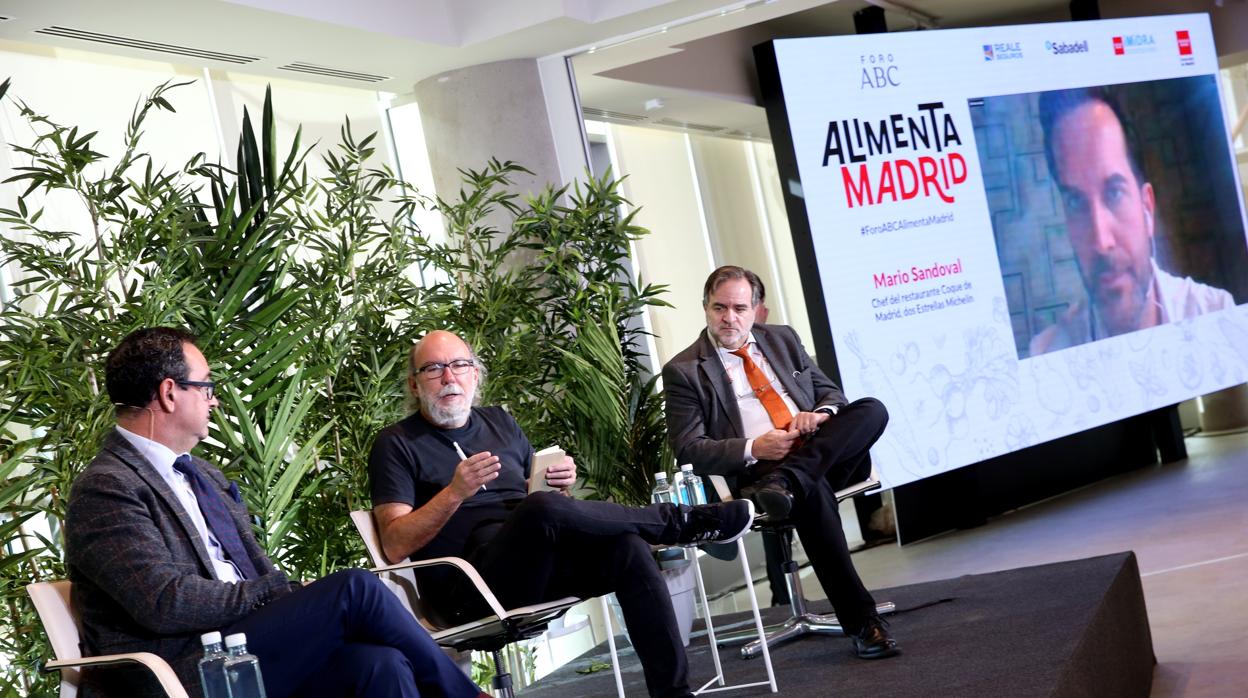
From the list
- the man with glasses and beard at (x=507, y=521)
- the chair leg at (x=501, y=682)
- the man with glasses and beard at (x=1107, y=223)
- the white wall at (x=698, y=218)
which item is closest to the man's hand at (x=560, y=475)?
the man with glasses and beard at (x=507, y=521)

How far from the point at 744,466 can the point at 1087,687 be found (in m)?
1.29

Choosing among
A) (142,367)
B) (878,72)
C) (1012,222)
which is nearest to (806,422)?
(142,367)

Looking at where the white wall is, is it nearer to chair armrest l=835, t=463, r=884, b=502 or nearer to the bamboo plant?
the bamboo plant

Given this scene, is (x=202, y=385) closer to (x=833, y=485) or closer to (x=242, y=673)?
(x=242, y=673)

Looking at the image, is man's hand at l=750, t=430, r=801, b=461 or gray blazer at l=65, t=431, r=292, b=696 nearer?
gray blazer at l=65, t=431, r=292, b=696

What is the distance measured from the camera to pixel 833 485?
407 cm

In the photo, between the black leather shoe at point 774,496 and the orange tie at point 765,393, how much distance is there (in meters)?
0.42

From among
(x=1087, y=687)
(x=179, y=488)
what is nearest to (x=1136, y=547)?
(x=1087, y=687)

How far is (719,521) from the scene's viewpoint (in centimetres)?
340

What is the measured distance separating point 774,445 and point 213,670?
2.04m

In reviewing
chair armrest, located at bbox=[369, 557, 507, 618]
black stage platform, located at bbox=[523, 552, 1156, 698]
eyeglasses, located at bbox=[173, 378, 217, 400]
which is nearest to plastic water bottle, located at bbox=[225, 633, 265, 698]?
eyeglasses, located at bbox=[173, 378, 217, 400]

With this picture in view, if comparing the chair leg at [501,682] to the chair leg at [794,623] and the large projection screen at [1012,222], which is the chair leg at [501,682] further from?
the large projection screen at [1012,222]

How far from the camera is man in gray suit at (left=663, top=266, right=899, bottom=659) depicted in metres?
3.69

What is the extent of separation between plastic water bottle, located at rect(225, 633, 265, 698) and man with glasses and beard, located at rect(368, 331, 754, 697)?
3.16 ft
